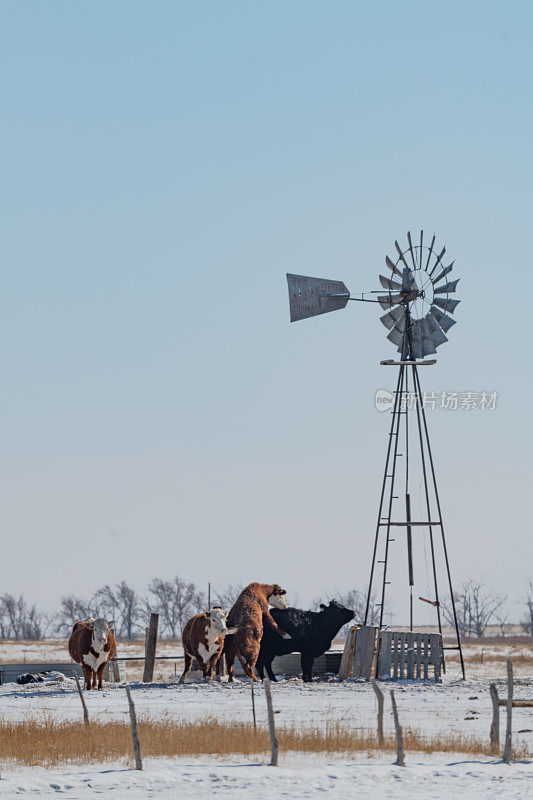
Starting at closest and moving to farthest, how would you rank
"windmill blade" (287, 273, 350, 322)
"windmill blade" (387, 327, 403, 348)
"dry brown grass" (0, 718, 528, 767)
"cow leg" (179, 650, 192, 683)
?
"dry brown grass" (0, 718, 528, 767) < "cow leg" (179, 650, 192, 683) < "windmill blade" (287, 273, 350, 322) < "windmill blade" (387, 327, 403, 348)

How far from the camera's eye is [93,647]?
95.8 feet

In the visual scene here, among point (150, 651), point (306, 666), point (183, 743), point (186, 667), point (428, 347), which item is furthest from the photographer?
point (428, 347)

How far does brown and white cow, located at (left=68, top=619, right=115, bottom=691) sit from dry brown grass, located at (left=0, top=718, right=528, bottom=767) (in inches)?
360

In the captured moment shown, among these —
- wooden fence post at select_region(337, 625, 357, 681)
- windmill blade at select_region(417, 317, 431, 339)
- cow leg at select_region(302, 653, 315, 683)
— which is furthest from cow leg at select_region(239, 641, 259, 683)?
windmill blade at select_region(417, 317, 431, 339)

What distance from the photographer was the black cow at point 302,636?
103 feet

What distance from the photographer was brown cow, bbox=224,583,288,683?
3005cm

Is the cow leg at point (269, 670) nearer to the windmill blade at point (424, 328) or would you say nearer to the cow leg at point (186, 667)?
the cow leg at point (186, 667)

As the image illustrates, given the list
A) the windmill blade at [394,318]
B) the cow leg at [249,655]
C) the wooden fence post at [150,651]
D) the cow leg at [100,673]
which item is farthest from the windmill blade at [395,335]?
the cow leg at [100,673]

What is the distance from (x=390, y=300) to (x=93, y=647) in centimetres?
1240

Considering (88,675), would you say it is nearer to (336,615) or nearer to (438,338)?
(336,615)

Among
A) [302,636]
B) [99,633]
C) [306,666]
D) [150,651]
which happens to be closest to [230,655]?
[302,636]

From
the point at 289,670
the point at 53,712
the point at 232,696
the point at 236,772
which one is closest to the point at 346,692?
the point at 232,696

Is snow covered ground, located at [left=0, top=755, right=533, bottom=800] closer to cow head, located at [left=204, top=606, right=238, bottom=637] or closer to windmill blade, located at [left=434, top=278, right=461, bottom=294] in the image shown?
cow head, located at [left=204, top=606, right=238, bottom=637]

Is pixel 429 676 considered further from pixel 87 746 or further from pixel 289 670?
pixel 87 746
